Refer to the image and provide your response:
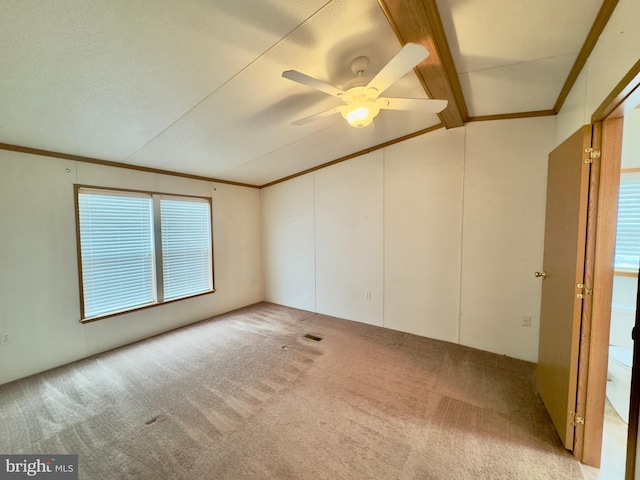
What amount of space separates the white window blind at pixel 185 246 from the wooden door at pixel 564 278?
4.29m

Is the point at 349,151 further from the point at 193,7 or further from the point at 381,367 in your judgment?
the point at 381,367

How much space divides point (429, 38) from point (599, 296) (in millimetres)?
1865

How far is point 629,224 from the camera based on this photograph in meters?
2.58

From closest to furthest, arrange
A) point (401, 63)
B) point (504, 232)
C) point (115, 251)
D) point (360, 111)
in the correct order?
point (401, 63)
point (360, 111)
point (504, 232)
point (115, 251)

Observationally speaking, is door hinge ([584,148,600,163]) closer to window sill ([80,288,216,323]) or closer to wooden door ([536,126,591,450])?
wooden door ([536,126,591,450])

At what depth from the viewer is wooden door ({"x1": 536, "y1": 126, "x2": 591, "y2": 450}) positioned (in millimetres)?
1498

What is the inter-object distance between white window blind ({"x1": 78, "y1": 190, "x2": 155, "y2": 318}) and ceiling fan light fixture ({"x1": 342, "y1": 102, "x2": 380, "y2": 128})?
10.0 feet

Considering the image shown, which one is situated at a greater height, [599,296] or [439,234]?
[439,234]

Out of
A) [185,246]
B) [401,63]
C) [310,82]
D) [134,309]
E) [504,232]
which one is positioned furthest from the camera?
[185,246]

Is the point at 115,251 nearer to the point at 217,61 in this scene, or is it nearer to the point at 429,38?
the point at 217,61

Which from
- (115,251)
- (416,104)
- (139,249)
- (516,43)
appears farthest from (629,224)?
(115,251)

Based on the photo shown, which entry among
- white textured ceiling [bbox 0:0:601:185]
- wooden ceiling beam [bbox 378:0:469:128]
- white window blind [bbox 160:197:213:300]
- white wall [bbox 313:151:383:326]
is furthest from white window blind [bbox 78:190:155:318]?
wooden ceiling beam [bbox 378:0:469:128]

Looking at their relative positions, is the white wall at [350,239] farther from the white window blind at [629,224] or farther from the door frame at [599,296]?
the white window blind at [629,224]
